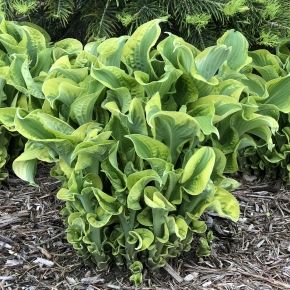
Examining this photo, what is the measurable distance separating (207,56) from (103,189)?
0.70 metres

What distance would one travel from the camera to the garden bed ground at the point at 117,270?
104 inches

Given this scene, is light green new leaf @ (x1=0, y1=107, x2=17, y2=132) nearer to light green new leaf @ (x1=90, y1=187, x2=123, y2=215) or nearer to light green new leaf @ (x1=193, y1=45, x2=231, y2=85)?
light green new leaf @ (x1=90, y1=187, x2=123, y2=215)

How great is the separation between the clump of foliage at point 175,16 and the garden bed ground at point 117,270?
3.00ft

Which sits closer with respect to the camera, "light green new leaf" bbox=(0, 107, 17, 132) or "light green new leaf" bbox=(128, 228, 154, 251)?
"light green new leaf" bbox=(128, 228, 154, 251)

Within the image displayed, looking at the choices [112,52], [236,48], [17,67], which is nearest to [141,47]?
[112,52]

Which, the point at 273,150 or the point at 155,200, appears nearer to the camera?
the point at 155,200

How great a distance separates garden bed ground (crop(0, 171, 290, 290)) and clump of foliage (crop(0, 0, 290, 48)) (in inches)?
36.0

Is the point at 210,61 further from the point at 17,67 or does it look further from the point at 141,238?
the point at 17,67

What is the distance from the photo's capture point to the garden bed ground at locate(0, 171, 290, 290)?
8.64 feet

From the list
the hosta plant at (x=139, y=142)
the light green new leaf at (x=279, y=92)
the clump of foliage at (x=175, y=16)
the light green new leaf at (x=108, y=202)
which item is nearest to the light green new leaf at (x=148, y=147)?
the hosta plant at (x=139, y=142)

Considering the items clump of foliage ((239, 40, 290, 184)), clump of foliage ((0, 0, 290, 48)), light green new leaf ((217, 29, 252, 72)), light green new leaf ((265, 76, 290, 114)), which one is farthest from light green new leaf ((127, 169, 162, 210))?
clump of foliage ((0, 0, 290, 48))

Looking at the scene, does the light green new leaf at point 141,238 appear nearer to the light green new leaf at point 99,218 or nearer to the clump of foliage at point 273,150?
the light green new leaf at point 99,218

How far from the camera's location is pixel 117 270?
2676mm

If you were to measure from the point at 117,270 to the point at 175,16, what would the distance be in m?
1.52
